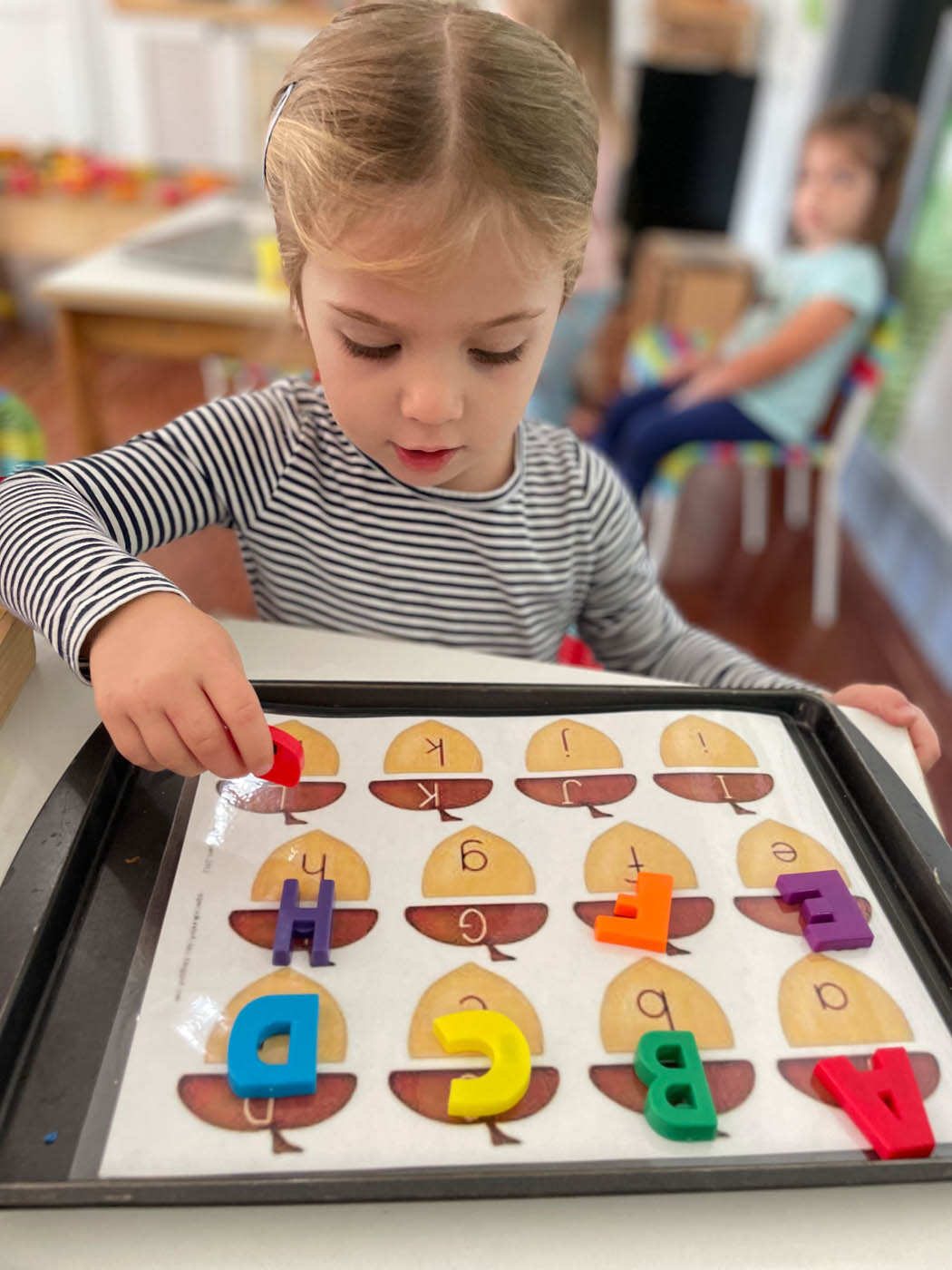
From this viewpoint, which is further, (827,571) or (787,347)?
(827,571)

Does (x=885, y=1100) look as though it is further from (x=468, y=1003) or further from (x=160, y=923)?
(x=160, y=923)

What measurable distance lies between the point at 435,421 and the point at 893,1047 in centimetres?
37

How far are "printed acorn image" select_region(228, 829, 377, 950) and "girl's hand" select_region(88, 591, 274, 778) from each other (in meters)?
0.05

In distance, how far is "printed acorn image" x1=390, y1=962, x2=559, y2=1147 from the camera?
372 millimetres

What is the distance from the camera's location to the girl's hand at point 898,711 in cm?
62

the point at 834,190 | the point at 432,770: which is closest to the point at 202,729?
the point at 432,770

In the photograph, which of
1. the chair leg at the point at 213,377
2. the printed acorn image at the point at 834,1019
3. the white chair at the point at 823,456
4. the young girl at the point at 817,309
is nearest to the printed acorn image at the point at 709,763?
the printed acorn image at the point at 834,1019

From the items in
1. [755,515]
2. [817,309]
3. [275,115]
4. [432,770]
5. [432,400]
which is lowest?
[432,770]

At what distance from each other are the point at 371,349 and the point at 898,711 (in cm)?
40

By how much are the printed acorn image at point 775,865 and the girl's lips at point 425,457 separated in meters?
0.28

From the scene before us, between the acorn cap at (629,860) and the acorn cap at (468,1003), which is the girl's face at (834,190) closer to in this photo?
the acorn cap at (629,860)

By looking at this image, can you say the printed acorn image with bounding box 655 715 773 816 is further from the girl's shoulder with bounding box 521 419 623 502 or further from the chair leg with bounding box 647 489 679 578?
the chair leg with bounding box 647 489 679 578

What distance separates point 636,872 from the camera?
483 mm

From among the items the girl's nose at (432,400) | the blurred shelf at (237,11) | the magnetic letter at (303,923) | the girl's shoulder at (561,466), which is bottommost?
the magnetic letter at (303,923)
